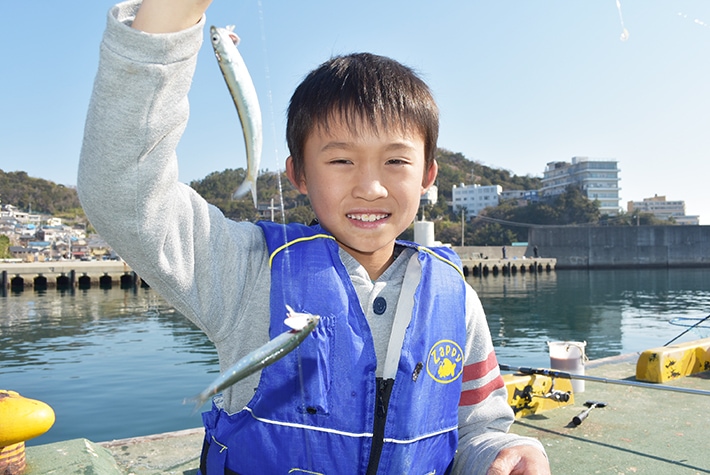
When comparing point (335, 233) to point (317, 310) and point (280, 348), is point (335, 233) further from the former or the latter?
point (280, 348)

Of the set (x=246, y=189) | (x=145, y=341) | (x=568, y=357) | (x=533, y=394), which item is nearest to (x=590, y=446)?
(x=533, y=394)

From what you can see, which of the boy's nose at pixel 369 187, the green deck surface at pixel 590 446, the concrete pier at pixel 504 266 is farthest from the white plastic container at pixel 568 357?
the concrete pier at pixel 504 266

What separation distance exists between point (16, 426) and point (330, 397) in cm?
300

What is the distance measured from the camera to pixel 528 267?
252 ft

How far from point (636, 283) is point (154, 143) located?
6541 cm

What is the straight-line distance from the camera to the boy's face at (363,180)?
7.05 ft

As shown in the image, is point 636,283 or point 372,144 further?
point 636,283

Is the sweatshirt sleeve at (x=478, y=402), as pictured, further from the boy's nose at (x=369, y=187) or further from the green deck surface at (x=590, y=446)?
the green deck surface at (x=590, y=446)

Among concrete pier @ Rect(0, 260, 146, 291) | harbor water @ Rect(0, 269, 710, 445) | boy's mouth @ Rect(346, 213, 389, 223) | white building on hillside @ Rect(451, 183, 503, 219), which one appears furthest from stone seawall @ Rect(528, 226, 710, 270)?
boy's mouth @ Rect(346, 213, 389, 223)

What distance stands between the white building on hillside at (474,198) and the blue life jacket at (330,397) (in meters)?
149

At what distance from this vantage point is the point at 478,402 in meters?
2.58

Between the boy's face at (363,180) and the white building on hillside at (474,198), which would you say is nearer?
the boy's face at (363,180)

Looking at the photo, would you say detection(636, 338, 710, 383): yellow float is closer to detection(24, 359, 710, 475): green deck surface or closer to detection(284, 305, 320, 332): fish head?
detection(24, 359, 710, 475): green deck surface

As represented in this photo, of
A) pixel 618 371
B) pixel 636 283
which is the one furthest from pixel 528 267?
pixel 618 371
